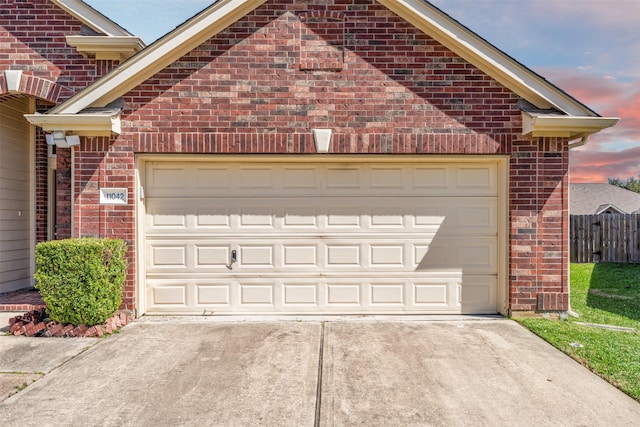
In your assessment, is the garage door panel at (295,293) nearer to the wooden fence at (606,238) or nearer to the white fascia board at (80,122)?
the white fascia board at (80,122)

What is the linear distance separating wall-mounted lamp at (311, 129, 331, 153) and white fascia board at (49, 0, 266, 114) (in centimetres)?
226

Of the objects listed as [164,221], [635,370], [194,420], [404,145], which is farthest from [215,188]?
[635,370]

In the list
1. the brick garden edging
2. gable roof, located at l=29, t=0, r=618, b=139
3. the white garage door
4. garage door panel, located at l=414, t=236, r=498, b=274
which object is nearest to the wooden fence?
gable roof, located at l=29, t=0, r=618, b=139

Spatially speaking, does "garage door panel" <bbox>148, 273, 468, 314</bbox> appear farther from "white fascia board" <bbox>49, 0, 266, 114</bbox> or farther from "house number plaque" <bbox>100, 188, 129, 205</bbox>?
"white fascia board" <bbox>49, 0, 266, 114</bbox>

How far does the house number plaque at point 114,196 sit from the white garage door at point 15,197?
3259 mm

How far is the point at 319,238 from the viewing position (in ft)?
21.1

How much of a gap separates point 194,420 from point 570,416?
3319mm

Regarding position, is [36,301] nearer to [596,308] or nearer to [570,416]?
[570,416]

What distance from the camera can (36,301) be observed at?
7027 millimetres

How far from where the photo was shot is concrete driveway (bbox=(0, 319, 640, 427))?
11.2 ft

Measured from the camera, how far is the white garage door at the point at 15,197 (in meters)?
7.81

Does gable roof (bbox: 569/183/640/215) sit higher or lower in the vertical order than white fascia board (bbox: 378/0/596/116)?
lower

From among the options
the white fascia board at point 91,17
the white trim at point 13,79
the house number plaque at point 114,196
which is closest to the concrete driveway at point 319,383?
the house number plaque at point 114,196

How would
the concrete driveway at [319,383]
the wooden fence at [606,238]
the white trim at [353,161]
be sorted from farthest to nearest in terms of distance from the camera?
the wooden fence at [606,238], the white trim at [353,161], the concrete driveway at [319,383]
